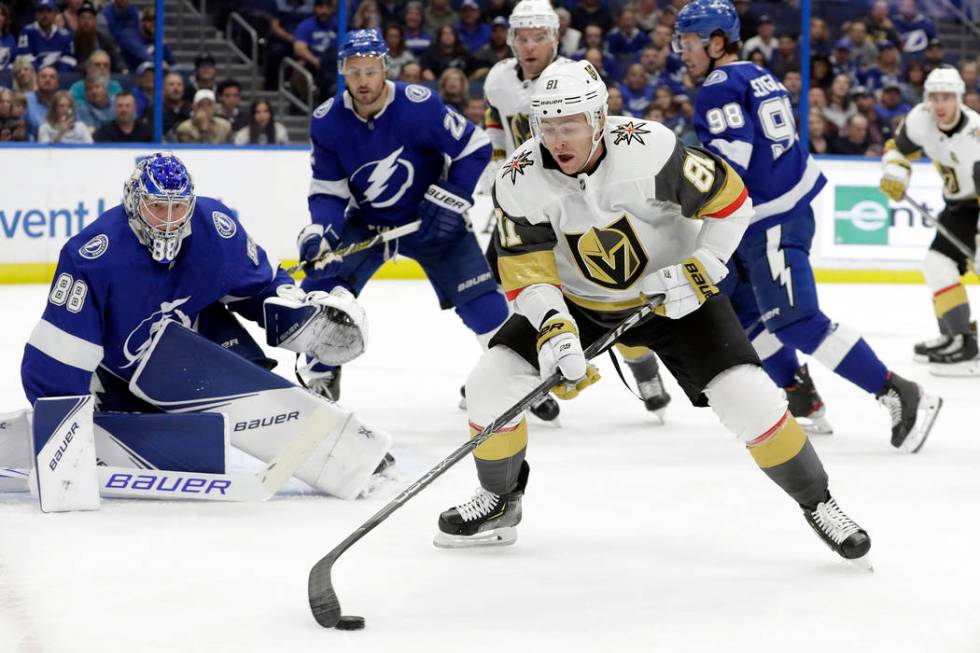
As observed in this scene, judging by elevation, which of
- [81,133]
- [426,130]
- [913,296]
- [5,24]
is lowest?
[913,296]

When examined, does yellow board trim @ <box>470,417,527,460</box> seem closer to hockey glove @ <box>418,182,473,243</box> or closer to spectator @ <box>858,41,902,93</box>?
hockey glove @ <box>418,182,473,243</box>

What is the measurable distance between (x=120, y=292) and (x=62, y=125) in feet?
15.0

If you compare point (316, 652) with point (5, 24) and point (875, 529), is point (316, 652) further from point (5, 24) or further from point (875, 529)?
point (5, 24)

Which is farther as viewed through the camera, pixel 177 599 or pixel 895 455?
pixel 895 455

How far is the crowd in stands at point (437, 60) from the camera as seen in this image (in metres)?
7.59

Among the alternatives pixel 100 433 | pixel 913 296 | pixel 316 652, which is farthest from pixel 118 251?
pixel 913 296

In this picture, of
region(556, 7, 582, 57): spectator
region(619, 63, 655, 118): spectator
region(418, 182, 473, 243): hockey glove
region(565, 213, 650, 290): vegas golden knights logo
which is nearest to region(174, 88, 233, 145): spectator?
region(556, 7, 582, 57): spectator

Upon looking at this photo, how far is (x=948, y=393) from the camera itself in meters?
5.00

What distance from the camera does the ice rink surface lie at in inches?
92.9

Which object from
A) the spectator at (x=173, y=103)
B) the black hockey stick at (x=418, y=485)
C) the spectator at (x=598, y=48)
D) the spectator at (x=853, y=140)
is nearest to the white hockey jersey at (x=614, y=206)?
the black hockey stick at (x=418, y=485)

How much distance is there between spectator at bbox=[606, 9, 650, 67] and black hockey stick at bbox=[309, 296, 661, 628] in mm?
6304

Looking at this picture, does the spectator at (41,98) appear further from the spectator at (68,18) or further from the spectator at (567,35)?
the spectator at (567,35)

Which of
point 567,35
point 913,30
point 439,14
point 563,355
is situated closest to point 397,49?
point 439,14

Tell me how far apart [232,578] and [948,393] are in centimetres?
310
